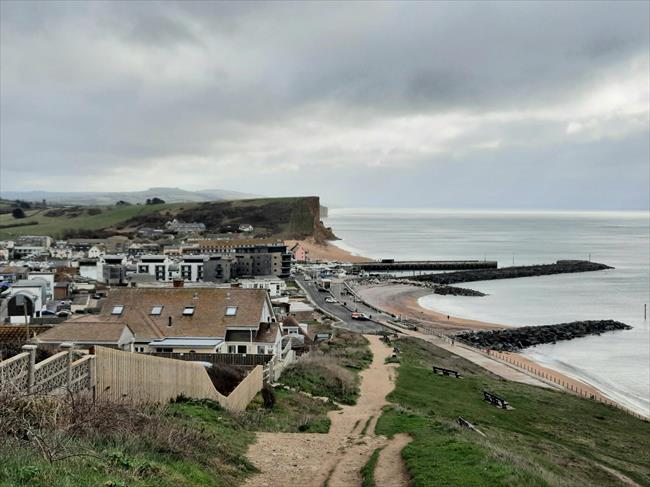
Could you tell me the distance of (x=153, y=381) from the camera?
16125 millimetres

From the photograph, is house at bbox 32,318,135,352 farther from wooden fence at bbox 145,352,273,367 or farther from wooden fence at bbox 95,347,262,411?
wooden fence at bbox 95,347,262,411

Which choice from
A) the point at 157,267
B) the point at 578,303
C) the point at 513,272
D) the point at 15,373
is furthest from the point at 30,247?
the point at 15,373

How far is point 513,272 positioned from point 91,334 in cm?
10237

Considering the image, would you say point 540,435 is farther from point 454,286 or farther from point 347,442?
point 454,286

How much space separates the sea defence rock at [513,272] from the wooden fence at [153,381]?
305 feet

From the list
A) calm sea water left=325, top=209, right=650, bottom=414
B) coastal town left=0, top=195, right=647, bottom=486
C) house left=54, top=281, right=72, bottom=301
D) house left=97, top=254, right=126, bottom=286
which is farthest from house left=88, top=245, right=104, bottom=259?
calm sea water left=325, top=209, right=650, bottom=414

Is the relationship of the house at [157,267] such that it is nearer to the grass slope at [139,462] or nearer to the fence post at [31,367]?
the grass slope at [139,462]

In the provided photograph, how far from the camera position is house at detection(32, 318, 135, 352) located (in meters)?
21.8

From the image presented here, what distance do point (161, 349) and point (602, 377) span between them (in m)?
31.8

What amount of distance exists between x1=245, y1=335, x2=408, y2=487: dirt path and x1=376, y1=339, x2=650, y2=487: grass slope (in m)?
0.45

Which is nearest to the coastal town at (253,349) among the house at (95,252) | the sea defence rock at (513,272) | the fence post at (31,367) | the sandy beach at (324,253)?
the fence post at (31,367)

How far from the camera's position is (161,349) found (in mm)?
25219

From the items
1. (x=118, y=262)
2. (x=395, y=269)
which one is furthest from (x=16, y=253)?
(x=395, y=269)

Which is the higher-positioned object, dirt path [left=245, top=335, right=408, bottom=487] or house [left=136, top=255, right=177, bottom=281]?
dirt path [left=245, top=335, right=408, bottom=487]
